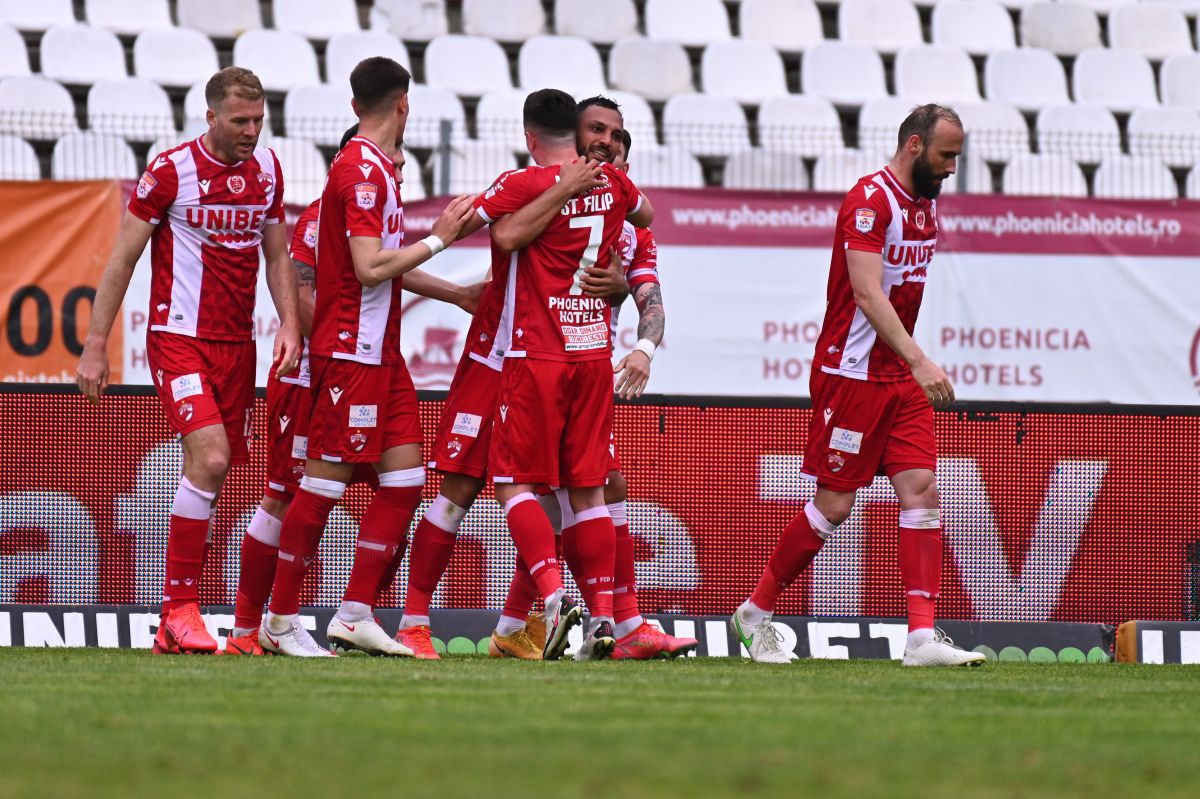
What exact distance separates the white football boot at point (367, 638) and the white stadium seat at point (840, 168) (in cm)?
909

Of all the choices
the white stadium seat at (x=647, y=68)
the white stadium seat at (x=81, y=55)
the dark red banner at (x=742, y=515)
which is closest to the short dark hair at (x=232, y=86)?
the dark red banner at (x=742, y=515)

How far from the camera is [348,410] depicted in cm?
616

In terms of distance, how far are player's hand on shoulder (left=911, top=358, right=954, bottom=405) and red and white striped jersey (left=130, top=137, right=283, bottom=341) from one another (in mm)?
2466

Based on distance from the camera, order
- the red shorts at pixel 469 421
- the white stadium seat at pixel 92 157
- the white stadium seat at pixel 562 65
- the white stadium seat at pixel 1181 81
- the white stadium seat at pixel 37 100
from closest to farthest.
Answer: the red shorts at pixel 469 421 → the white stadium seat at pixel 92 157 → the white stadium seat at pixel 37 100 → the white stadium seat at pixel 562 65 → the white stadium seat at pixel 1181 81

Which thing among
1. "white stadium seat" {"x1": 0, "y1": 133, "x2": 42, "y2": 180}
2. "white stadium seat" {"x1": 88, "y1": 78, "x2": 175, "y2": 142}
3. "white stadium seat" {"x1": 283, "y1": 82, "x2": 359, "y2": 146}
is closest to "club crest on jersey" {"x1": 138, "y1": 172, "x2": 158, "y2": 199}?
"white stadium seat" {"x1": 0, "y1": 133, "x2": 42, "y2": 180}

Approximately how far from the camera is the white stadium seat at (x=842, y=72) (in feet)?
54.0

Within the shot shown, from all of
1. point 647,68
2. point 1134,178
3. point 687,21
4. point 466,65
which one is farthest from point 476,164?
point 1134,178

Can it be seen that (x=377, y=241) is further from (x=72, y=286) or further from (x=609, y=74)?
(x=609, y=74)

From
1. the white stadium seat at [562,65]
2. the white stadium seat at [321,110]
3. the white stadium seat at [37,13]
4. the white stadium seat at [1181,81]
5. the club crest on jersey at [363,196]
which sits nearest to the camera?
the club crest on jersey at [363,196]

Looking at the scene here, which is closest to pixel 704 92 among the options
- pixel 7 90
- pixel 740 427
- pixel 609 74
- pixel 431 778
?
pixel 609 74

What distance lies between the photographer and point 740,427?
8117 mm

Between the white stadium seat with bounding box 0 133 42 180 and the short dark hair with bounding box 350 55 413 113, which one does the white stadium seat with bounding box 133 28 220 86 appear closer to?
the white stadium seat with bounding box 0 133 42 180

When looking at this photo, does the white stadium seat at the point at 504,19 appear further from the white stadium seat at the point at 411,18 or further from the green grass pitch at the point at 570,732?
the green grass pitch at the point at 570,732

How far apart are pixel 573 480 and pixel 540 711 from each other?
2.07 m
